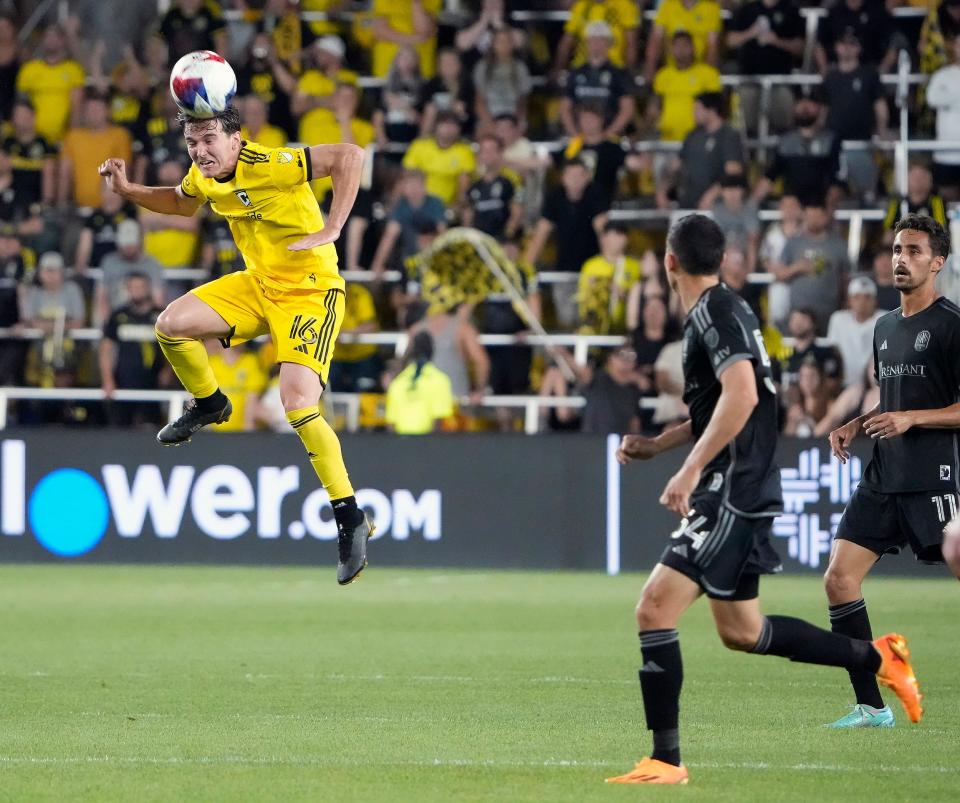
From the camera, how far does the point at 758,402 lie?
20.1 ft

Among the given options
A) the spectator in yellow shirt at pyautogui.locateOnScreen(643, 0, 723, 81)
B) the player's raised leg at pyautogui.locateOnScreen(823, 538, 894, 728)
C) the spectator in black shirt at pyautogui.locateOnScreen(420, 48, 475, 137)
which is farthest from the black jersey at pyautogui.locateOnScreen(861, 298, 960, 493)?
the spectator in black shirt at pyautogui.locateOnScreen(420, 48, 475, 137)

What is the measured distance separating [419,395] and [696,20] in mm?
5565

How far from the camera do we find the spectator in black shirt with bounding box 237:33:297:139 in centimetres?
1942

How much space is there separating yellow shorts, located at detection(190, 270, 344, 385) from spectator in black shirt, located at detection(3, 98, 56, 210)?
38.8 ft

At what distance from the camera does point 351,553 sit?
8148mm

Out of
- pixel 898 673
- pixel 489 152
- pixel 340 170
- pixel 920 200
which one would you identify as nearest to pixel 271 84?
pixel 489 152

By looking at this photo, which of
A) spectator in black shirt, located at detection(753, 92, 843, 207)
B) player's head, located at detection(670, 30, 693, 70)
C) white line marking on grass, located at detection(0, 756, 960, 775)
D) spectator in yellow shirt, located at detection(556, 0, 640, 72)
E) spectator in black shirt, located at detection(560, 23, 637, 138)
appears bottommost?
white line marking on grass, located at detection(0, 756, 960, 775)

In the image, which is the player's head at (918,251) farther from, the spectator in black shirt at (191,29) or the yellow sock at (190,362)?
the spectator in black shirt at (191,29)

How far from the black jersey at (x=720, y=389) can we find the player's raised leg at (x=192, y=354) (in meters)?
2.77

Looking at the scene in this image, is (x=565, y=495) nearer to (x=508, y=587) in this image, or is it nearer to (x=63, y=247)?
(x=508, y=587)

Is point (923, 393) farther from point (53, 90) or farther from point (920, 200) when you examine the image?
point (53, 90)

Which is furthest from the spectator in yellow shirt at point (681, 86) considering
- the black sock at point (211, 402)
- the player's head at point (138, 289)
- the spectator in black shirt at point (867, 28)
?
the black sock at point (211, 402)

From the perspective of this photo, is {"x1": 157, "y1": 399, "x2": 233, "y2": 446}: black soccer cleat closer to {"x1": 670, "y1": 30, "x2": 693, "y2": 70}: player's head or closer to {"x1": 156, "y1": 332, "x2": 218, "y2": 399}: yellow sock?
{"x1": 156, "y1": 332, "x2": 218, "y2": 399}: yellow sock

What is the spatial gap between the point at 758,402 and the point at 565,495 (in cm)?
969
